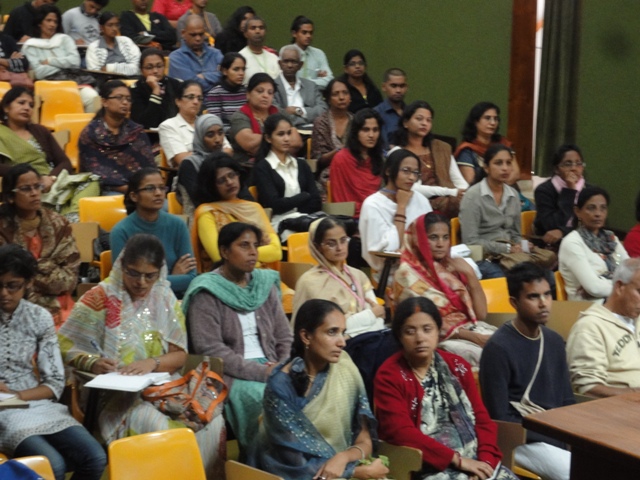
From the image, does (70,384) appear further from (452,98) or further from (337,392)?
(452,98)

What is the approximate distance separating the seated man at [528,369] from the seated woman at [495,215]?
5.55 feet

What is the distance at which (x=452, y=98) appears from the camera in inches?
325

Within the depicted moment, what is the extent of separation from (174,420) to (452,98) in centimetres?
532

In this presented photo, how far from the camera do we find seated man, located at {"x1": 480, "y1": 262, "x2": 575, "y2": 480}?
3549mm

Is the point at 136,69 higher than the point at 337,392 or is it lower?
higher

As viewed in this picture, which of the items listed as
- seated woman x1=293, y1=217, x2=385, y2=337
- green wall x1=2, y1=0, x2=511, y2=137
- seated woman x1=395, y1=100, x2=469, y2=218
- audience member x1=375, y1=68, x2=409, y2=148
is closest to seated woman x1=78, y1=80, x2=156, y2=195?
seated woman x1=395, y1=100, x2=469, y2=218

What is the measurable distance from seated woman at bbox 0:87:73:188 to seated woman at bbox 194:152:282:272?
1049 millimetres

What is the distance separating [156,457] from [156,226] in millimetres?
1744

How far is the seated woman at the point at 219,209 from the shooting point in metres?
4.76

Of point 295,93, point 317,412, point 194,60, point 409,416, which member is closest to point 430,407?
point 409,416

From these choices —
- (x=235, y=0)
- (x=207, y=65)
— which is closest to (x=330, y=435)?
(x=207, y=65)

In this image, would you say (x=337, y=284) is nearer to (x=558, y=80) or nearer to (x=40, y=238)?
(x=40, y=238)

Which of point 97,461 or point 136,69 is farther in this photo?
point 136,69

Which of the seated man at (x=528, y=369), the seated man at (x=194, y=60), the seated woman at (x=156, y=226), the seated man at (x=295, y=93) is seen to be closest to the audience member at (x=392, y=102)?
the seated man at (x=295, y=93)
